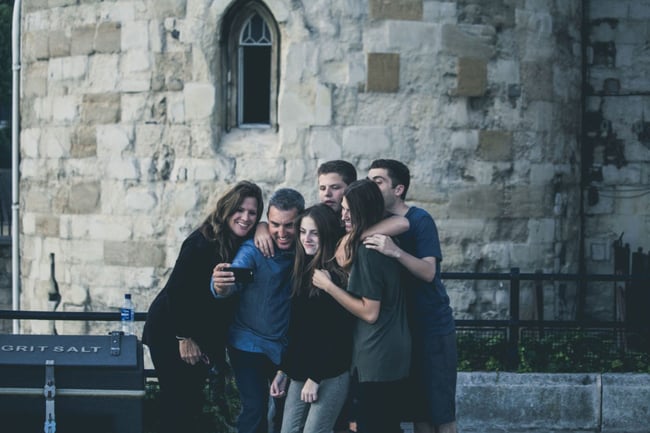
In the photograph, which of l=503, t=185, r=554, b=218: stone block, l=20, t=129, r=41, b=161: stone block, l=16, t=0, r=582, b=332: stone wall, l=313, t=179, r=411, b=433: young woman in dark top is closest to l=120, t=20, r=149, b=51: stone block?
l=16, t=0, r=582, b=332: stone wall

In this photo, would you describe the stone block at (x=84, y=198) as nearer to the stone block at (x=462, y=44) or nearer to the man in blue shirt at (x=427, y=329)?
the stone block at (x=462, y=44)

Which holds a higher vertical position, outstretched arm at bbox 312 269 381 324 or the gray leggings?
Answer: outstretched arm at bbox 312 269 381 324

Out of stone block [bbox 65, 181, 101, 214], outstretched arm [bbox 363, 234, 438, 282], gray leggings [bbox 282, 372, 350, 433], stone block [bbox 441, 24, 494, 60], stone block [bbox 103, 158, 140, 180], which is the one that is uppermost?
stone block [bbox 441, 24, 494, 60]

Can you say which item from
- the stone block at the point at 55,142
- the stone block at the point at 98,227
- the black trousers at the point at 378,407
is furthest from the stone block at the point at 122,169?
the black trousers at the point at 378,407

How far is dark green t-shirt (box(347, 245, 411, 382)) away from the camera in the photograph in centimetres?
676

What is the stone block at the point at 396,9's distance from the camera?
1138 centimetres

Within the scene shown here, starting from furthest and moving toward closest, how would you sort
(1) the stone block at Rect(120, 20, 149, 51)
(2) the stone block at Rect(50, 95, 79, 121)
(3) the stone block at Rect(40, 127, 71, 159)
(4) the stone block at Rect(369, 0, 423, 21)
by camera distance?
(3) the stone block at Rect(40, 127, 71, 159) < (2) the stone block at Rect(50, 95, 79, 121) < (1) the stone block at Rect(120, 20, 149, 51) < (4) the stone block at Rect(369, 0, 423, 21)

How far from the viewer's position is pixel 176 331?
7.39 m

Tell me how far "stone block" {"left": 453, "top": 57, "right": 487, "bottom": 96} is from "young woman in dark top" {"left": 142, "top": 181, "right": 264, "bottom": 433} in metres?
4.61

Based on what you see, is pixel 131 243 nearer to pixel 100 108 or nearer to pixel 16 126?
pixel 100 108

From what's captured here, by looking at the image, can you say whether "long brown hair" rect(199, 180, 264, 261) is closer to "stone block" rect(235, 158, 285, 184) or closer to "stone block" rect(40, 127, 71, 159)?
"stone block" rect(235, 158, 285, 184)

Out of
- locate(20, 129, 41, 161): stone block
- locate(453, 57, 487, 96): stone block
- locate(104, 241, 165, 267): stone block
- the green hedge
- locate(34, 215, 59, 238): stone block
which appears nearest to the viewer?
the green hedge

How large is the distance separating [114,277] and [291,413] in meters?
5.49

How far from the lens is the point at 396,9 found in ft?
37.3
